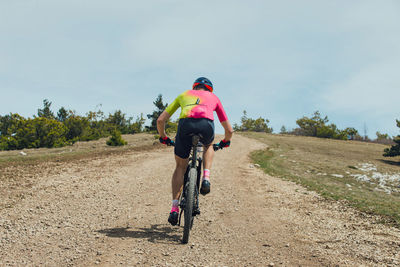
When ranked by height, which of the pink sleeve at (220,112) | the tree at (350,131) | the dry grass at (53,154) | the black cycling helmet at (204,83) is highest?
the tree at (350,131)

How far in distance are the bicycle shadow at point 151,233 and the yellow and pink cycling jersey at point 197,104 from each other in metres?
1.97

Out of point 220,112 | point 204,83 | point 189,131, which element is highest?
point 204,83

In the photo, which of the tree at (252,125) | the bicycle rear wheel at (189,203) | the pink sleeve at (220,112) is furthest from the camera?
the tree at (252,125)

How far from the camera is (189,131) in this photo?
13.3 ft

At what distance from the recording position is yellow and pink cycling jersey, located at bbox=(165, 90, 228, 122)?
4.09 m

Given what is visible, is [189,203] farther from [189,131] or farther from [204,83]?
[204,83]

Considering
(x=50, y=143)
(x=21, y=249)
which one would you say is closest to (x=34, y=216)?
(x=21, y=249)

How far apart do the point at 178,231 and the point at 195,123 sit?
2.02m

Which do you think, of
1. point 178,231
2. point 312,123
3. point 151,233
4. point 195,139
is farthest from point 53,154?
point 312,123

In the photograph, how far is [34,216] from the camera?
5.38m

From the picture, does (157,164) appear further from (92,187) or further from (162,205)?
(162,205)

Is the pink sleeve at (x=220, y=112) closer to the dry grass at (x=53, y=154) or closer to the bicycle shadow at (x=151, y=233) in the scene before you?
the bicycle shadow at (x=151, y=233)

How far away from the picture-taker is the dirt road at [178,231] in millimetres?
3709

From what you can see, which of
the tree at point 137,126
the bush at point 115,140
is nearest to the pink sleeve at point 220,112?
the bush at point 115,140
